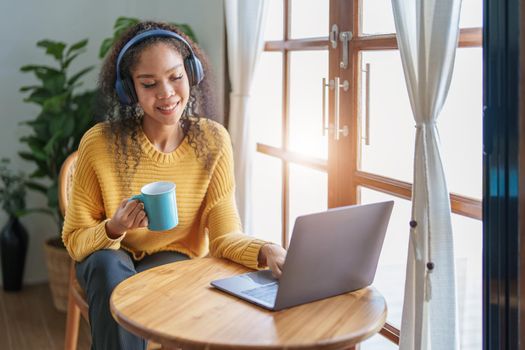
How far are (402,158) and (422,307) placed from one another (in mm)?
507

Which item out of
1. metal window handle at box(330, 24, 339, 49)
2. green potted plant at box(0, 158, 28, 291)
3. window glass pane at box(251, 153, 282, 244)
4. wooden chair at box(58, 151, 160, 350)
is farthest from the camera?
green potted plant at box(0, 158, 28, 291)

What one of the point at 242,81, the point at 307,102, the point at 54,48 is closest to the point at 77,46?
Answer: the point at 54,48

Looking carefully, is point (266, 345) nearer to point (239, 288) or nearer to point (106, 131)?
point (239, 288)

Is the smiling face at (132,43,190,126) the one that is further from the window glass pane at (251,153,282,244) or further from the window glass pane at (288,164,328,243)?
the window glass pane at (251,153,282,244)

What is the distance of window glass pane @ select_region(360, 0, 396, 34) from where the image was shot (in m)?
2.17

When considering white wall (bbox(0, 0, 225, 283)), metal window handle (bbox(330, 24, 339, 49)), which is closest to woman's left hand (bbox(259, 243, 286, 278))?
metal window handle (bbox(330, 24, 339, 49))

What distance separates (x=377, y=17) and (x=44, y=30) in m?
1.89

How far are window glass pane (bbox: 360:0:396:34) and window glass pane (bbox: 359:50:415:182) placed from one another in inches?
2.5

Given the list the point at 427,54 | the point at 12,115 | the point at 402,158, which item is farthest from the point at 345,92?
the point at 12,115

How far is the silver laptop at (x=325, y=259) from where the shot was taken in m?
1.44

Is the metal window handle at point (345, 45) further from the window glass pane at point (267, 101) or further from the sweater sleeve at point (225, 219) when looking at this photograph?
the window glass pane at point (267, 101)

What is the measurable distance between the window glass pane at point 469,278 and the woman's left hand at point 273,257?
0.45 meters

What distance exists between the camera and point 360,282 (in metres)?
1.61

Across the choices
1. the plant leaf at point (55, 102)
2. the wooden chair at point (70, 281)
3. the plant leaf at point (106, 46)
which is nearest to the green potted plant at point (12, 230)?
the plant leaf at point (55, 102)
